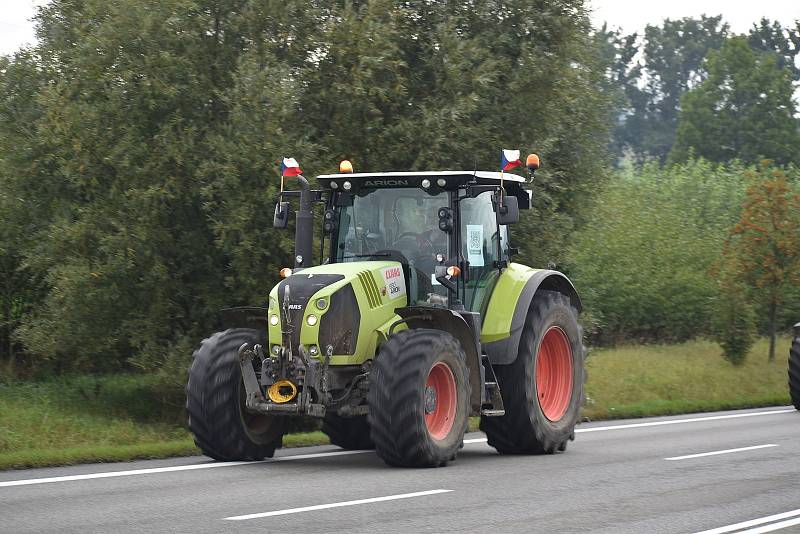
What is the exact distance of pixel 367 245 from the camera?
13789mm

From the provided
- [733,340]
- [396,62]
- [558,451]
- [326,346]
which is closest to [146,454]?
[326,346]

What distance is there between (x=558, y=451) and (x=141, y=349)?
7.71 metres

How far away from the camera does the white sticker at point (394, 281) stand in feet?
43.1

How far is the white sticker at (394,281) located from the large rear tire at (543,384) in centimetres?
153

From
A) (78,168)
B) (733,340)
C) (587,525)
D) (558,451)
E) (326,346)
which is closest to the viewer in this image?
(587,525)

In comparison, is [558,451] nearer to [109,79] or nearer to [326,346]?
[326,346]

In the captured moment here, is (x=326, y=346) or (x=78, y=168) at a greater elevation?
(x=78, y=168)

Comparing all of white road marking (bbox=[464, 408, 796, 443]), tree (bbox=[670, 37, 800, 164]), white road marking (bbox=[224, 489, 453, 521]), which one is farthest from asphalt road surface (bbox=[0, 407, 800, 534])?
tree (bbox=[670, 37, 800, 164])

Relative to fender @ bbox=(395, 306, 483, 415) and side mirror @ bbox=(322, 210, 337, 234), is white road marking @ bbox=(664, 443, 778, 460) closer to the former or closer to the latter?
fender @ bbox=(395, 306, 483, 415)

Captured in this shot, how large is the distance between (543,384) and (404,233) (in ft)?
8.89

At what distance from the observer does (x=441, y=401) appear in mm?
12805

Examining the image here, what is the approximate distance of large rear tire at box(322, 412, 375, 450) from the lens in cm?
1473

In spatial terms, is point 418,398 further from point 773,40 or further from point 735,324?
point 773,40

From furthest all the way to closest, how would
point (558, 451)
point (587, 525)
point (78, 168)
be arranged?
point (78, 168) → point (558, 451) → point (587, 525)
